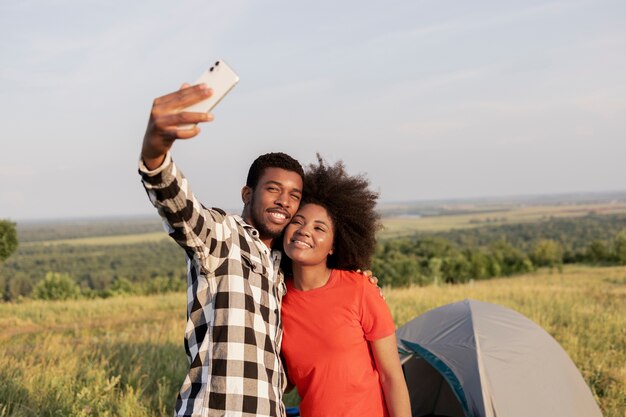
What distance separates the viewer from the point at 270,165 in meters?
3.19

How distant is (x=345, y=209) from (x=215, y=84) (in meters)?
1.91

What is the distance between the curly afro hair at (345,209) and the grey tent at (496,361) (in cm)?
145

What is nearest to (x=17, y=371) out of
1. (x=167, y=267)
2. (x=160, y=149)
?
(x=160, y=149)

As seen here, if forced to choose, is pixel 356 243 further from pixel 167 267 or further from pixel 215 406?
pixel 167 267

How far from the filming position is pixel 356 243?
3887 millimetres

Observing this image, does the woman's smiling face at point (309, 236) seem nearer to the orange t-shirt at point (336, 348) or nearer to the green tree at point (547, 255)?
the orange t-shirt at point (336, 348)

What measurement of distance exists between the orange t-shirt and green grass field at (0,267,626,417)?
247 centimetres

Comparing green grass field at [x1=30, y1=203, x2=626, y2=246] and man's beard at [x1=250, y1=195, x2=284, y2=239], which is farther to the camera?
green grass field at [x1=30, y1=203, x2=626, y2=246]

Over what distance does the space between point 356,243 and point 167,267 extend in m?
71.4

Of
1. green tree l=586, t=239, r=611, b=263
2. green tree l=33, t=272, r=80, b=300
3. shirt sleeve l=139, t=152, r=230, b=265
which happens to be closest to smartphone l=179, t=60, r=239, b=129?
shirt sleeve l=139, t=152, r=230, b=265

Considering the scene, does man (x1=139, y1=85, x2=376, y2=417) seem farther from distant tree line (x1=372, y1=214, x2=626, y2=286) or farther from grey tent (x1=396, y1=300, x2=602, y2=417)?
distant tree line (x1=372, y1=214, x2=626, y2=286)

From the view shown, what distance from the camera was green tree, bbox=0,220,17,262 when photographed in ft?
96.9

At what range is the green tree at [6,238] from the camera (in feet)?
96.9

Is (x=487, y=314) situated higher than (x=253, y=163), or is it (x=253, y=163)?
(x=253, y=163)
